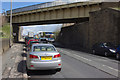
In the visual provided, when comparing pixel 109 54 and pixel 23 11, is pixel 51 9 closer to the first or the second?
pixel 23 11

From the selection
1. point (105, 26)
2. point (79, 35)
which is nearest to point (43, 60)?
point (105, 26)

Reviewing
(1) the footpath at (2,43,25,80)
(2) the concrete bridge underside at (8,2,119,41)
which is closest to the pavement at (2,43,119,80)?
(1) the footpath at (2,43,25,80)

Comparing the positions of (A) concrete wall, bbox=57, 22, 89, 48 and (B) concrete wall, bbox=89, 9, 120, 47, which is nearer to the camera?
(B) concrete wall, bbox=89, 9, 120, 47

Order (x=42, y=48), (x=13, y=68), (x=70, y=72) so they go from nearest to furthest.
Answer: (x=70, y=72) → (x=42, y=48) → (x=13, y=68)

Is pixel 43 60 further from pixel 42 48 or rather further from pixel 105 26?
pixel 105 26

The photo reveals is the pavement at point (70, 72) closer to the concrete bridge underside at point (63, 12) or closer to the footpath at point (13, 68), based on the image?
the footpath at point (13, 68)

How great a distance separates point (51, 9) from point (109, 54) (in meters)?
21.0

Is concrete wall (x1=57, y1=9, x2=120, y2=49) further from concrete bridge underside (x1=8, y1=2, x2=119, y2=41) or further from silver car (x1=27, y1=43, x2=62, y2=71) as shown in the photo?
silver car (x1=27, y1=43, x2=62, y2=71)

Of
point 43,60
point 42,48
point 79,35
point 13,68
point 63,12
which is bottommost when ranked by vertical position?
point 13,68

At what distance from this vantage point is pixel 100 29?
26.8 m

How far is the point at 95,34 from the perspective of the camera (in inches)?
1118

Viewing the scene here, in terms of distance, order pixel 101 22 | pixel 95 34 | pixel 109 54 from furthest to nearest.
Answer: pixel 95 34 → pixel 101 22 → pixel 109 54

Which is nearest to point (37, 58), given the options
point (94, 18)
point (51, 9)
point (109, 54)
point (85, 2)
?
point (109, 54)

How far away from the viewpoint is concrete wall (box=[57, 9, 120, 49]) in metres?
23.0
